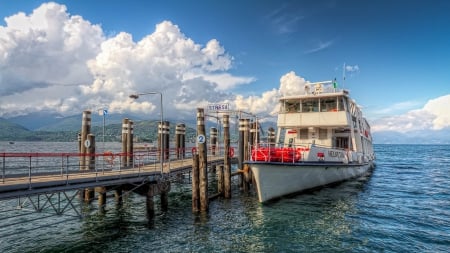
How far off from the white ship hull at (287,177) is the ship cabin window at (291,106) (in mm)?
6039

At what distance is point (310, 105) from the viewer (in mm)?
25328

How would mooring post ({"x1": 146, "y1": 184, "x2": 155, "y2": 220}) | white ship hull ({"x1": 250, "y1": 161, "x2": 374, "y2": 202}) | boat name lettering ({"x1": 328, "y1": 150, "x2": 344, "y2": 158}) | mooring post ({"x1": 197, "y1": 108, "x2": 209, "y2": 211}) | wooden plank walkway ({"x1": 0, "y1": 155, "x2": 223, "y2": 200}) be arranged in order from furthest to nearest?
boat name lettering ({"x1": 328, "y1": 150, "x2": 344, "y2": 158})
white ship hull ({"x1": 250, "y1": 161, "x2": 374, "y2": 202})
mooring post ({"x1": 197, "y1": 108, "x2": 209, "y2": 211})
mooring post ({"x1": 146, "y1": 184, "x2": 155, "y2": 220})
wooden plank walkway ({"x1": 0, "y1": 155, "x2": 223, "y2": 200})

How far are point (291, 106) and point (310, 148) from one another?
711cm

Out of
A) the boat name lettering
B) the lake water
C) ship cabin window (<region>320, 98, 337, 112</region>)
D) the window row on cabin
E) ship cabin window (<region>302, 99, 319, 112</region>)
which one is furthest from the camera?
ship cabin window (<region>302, 99, 319, 112</region>)

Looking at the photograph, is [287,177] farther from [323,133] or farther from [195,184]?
[323,133]

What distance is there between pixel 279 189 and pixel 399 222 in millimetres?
6125

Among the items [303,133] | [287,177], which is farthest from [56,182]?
[303,133]

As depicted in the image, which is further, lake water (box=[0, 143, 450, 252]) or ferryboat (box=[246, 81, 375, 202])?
ferryboat (box=[246, 81, 375, 202])

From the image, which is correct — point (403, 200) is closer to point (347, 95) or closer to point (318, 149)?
point (318, 149)

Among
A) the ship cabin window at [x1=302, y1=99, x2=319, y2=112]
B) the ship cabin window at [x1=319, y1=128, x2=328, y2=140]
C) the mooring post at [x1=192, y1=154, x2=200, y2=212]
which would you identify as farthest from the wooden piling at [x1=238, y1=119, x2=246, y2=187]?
the ship cabin window at [x1=319, y1=128, x2=328, y2=140]

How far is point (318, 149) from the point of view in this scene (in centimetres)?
2039

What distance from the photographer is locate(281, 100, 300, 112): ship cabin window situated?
25894mm

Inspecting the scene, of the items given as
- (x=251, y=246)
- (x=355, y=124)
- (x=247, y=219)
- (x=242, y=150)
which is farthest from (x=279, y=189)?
(x=355, y=124)

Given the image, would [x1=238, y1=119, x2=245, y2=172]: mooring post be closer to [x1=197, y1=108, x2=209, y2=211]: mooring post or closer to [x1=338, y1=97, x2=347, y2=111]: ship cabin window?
[x1=197, y1=108, x2=209, y2=211]: mooring post
